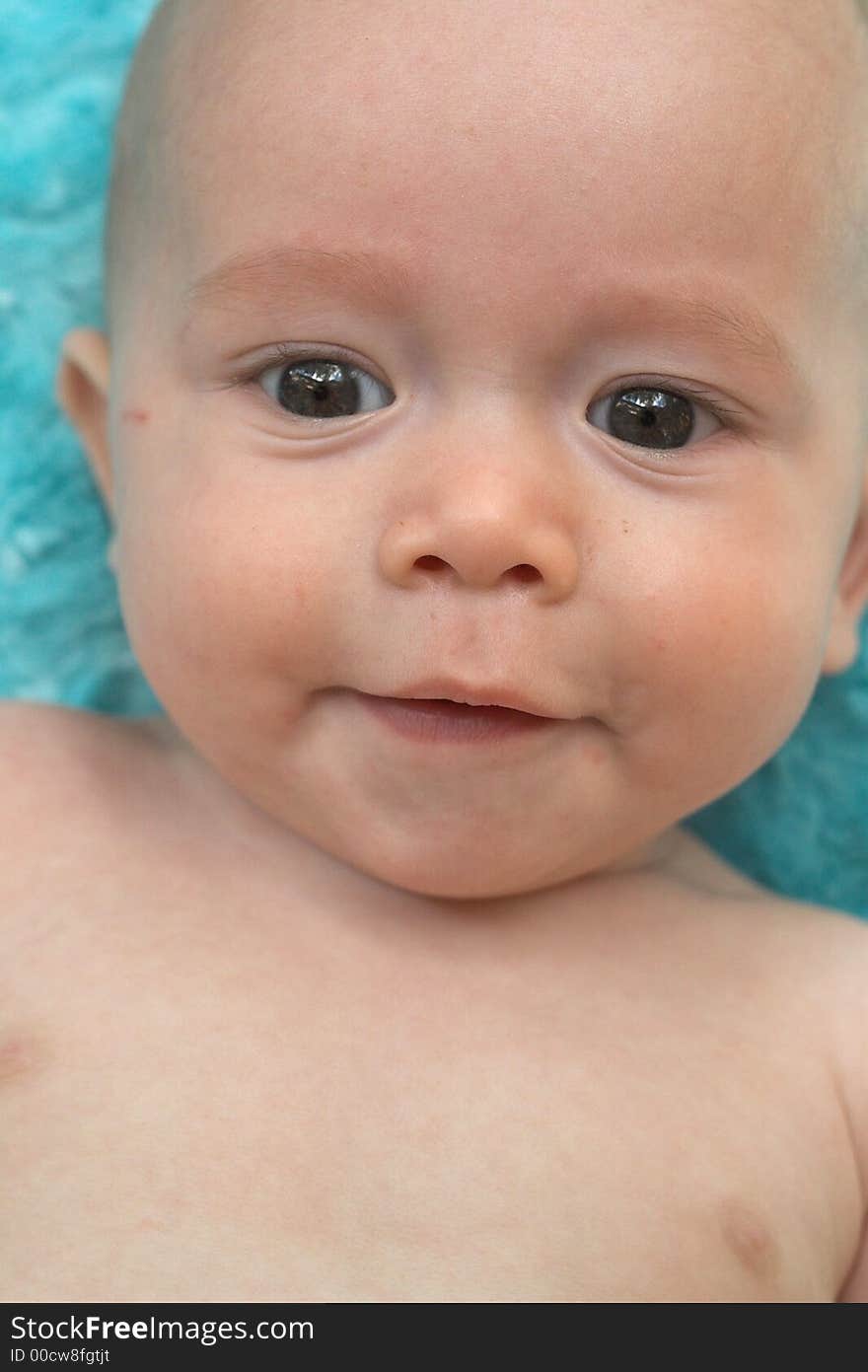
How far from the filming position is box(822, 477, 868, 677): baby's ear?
163 centimetres

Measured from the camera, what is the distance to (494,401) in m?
1.29

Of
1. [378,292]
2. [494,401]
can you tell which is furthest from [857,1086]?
[378,292]

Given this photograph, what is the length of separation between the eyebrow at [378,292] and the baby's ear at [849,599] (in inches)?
11.9

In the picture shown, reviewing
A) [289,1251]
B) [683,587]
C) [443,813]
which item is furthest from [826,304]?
[289,1251]

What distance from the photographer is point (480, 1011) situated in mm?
1455

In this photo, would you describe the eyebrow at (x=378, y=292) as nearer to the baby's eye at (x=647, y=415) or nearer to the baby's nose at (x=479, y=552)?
the baby's eye at (x=647, y=415)

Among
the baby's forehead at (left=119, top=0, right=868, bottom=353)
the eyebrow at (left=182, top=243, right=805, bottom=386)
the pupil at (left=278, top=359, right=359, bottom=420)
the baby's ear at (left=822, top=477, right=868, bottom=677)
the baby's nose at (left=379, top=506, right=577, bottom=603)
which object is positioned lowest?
the baby's ear at (left=822, top=477, right=868, bottom=677)

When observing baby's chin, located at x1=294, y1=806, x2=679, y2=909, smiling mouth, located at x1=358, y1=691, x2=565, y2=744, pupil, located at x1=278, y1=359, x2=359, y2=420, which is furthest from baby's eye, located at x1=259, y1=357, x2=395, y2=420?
baby's chin, located at x1=294, y1=806, x2=679, y2=909

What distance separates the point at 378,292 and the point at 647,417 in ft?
0.85

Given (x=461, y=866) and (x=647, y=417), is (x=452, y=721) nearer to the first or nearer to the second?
(x=461, y=866)

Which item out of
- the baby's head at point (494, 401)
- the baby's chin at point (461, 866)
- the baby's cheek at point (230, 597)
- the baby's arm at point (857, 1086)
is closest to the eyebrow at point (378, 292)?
the baby's head at point (494, 401)

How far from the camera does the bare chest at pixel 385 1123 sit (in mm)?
1260

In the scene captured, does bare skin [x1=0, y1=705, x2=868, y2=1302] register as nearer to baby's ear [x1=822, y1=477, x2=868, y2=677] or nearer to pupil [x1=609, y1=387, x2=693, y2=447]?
baby's ear [x1=822, y1=477, x2=868, y2=677]

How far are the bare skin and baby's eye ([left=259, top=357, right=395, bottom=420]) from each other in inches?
17.4
